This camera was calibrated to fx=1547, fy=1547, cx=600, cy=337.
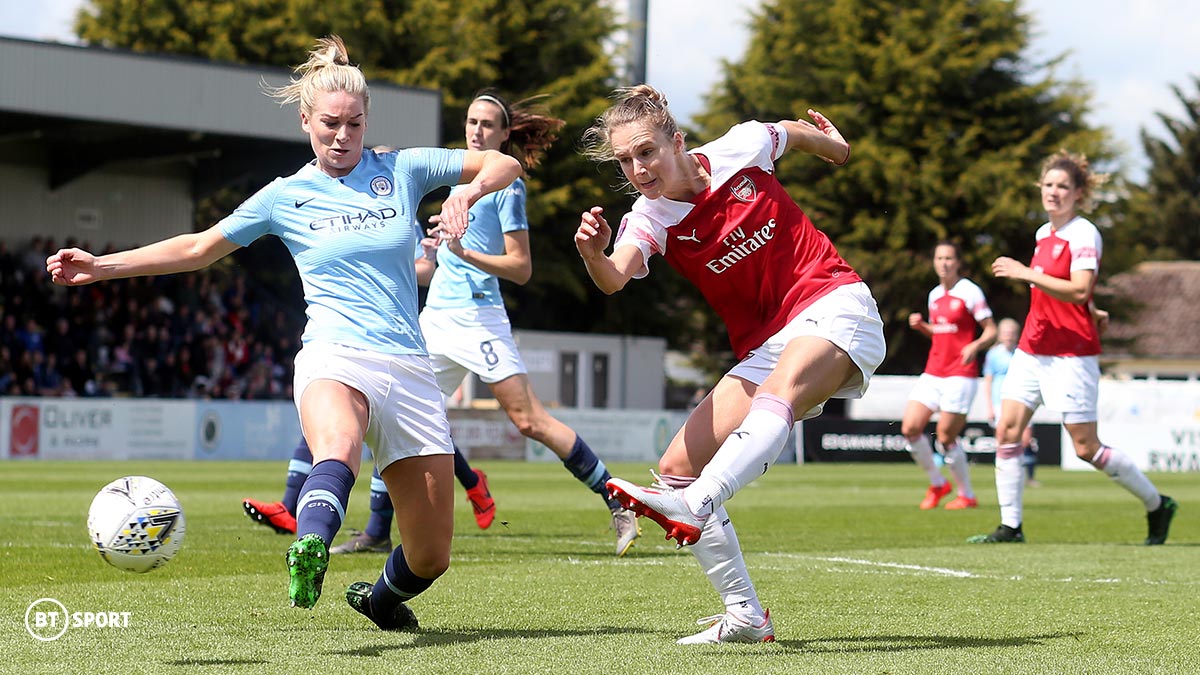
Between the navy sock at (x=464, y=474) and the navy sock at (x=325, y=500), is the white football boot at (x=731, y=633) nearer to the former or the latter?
the navy sock at (x=325, y=500)

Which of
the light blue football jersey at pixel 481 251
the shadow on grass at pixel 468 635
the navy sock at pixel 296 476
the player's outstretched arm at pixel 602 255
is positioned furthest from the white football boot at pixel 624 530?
the player's outstretched arm at pixel 602 255

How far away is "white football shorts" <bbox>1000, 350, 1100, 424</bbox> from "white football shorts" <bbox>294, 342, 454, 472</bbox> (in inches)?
227

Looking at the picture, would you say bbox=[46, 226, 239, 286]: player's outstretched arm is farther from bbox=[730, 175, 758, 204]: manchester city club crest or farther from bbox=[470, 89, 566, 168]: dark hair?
bbox=[470, 89, 566, 168]: dark hair

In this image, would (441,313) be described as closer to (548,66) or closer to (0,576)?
(0,576)

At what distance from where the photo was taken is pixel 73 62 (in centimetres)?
2709

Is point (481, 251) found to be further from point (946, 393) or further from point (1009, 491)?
point (946, 393)

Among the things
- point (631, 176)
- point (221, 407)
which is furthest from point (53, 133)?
point (631, 176)

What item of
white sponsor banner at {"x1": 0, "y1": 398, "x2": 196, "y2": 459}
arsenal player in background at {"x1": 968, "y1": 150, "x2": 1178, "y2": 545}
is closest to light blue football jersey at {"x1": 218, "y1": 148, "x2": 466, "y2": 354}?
arsenal player in background at {"x1": 968, "y1": 150, "x2": 1178, "y2": 545}

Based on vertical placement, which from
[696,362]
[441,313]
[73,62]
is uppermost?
[73,62]

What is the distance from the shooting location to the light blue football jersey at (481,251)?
349 inches

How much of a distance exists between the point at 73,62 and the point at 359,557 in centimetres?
2116

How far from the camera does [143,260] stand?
5.27m

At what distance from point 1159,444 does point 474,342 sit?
70.0 feet

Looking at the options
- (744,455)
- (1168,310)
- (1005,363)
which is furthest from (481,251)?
(1168,310)
